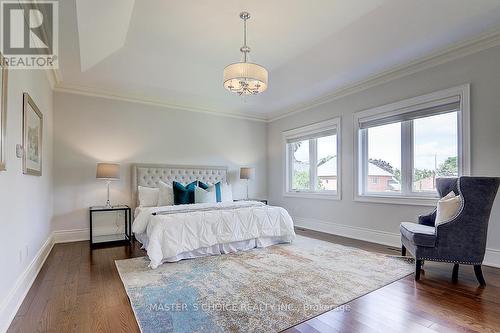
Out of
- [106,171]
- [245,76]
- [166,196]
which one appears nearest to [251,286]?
[245,76]

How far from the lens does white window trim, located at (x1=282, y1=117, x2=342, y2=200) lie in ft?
16.4

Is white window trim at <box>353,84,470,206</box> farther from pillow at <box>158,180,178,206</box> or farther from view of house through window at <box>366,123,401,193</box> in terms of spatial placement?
pillow at <box>158,180,178,206</box>

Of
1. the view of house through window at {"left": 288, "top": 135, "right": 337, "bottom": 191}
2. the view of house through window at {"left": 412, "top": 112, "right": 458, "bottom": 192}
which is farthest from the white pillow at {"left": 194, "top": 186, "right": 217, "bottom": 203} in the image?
the view of house through window at {"left": 412, "top": 112, "right": 458, "bottom": 192}

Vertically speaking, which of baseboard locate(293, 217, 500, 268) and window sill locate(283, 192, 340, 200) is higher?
window sill locate(283, 192, 340, 200)

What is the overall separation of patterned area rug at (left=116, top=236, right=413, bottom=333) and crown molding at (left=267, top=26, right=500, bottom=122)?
8.73ft

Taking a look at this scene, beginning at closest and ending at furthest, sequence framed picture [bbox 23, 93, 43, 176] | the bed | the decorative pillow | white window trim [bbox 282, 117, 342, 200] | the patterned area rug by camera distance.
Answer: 1. the patterned area rug
2. framed picture [bbox 23, 93, 43, 176]
3. the bed
4. the decorative pillow
5. white window trim [bbox 282, 117, 342, 200]

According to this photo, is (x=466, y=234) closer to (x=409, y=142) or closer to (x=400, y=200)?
(x=400, y=200)

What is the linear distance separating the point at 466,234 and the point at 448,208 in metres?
0.28

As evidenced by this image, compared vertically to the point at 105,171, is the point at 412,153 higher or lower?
higher

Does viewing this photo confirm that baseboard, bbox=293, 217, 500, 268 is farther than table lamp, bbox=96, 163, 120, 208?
No

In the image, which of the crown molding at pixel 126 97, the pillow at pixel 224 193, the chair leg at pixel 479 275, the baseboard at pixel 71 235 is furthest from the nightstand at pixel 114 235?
the chair leg at pixel 479 275

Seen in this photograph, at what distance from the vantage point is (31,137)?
9.57 feet

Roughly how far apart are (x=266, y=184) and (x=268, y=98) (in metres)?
2.31

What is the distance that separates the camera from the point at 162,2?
2758 millimetres
